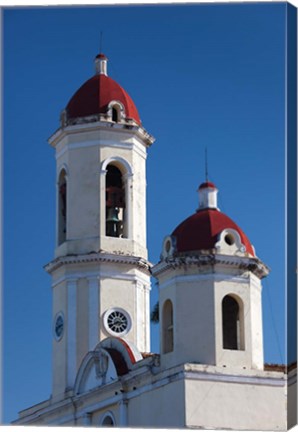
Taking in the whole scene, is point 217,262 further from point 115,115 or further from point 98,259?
point 115,115

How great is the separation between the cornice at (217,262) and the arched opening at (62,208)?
461 centimetres

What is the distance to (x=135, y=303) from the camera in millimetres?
30906

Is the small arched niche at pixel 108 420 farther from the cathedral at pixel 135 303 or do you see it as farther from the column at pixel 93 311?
the column at pixel 93 311

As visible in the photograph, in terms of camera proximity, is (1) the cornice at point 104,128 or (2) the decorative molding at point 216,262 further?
(1) the cornice at point 104,128

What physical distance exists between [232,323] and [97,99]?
5891 mm

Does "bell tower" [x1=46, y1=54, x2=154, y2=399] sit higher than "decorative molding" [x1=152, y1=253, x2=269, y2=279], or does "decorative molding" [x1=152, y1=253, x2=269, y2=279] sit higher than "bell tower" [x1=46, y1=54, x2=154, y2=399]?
"bell tower" [x1=46, y1=54, x2=154, y2=399]

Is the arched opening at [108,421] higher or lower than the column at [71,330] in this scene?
lower

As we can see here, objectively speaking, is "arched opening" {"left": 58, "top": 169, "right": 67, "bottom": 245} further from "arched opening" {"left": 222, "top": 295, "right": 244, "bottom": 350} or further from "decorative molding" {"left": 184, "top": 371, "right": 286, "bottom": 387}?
"decorative molding" {"left": 184, "top": 371, "right": 286, "bottom": 387}

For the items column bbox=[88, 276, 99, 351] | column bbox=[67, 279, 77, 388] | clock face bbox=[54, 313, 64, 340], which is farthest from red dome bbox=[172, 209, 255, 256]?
clock face bbox=[54, 313, 64, 340]

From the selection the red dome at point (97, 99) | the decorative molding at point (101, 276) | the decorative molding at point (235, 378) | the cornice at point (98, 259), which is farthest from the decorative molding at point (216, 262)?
the red dome at point (97, 99)

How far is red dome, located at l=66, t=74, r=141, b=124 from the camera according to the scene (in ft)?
101

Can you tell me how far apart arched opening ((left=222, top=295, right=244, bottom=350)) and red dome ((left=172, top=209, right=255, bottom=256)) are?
856 millimetres

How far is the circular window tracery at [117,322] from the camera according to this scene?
101ft

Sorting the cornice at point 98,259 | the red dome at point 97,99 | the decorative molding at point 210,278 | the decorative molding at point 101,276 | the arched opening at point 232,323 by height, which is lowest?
the arched opening at point 232,323
